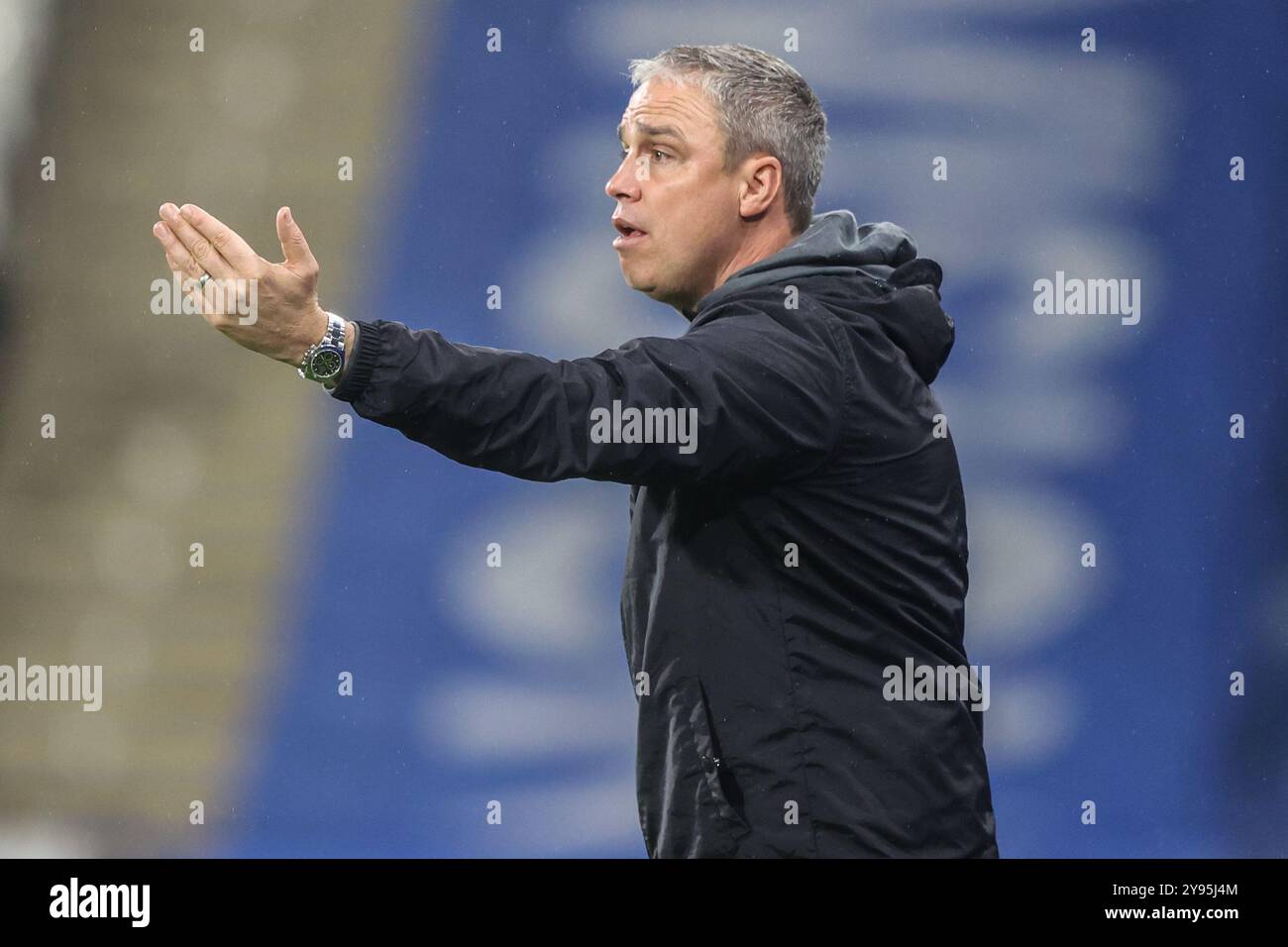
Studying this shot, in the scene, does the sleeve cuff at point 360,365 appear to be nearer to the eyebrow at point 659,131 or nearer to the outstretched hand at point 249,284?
the outstretched hand at point 249,284

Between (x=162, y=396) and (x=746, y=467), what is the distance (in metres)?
2.48

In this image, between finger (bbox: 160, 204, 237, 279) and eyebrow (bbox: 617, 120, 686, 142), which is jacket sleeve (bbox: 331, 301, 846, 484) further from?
eyebrow (bbox: 617, 120, 686, 142)

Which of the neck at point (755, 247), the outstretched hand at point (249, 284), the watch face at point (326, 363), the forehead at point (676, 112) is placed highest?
the forehead at point (676, 112)

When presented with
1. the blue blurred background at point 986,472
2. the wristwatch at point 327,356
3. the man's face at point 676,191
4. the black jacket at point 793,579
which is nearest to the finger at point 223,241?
the wristwatch at point 327,356

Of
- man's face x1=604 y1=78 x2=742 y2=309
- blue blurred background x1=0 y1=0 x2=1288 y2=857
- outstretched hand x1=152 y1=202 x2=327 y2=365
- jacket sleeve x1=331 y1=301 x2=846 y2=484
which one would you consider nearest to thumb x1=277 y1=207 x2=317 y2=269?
outstretched hand x1=152 y1=202 x2=327 y2=365

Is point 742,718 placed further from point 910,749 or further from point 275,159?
point 275,159

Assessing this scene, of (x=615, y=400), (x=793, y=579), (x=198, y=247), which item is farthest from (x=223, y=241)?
(x=793, y=579)

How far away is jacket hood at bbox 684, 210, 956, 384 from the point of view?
201 centimetres

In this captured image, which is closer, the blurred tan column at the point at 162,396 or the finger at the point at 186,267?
the finger at the point at 186,267

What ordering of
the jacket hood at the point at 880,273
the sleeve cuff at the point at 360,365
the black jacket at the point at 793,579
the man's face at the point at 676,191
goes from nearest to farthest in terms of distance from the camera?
1. the sleeve cuff at the point at 360,365
2. the black jacket at the point at 793,579
3. the jacket hood at the point at 880,273
4. the man's face at the point at 676,191

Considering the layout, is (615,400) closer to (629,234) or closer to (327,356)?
Result: (327,356)

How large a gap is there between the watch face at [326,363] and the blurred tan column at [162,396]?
2.19m

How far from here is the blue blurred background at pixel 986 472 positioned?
3711 millimetres
